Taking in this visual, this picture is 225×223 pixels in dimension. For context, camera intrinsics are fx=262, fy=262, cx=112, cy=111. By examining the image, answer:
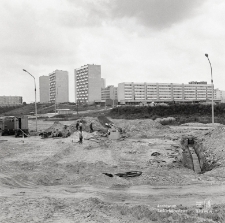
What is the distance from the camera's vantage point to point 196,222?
6.34m

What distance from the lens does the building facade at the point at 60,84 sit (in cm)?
12700

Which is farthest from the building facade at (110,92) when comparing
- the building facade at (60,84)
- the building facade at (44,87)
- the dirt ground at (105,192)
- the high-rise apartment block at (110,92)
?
the dirt ground at (105,192)

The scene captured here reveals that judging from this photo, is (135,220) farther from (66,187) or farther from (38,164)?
(38,164)

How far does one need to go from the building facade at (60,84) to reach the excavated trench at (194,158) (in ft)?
346

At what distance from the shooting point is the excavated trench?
15.1m

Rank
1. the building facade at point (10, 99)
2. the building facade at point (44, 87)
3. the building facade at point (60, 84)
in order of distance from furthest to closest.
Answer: the building facade at point (10, 99)
the building facade at point (44, 87)
the building facade at point (60, 84)

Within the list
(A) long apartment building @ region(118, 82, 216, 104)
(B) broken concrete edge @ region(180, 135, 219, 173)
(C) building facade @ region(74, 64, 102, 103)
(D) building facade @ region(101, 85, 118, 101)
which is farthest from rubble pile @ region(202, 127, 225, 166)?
(D) building facade @ region(101, 85, 118, 101)

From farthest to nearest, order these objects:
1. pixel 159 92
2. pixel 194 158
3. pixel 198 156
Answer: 1. pixel 159 92
2. pixel 198 156
3. pixel 194 158

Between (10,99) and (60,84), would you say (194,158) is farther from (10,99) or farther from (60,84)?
(10,99)

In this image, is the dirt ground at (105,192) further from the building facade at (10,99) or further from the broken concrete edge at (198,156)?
the building facade at (10,99)

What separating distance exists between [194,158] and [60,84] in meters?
116

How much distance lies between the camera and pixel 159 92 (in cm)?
11394

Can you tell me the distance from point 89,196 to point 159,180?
3224mm

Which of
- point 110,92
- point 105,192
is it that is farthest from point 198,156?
point 110,92
